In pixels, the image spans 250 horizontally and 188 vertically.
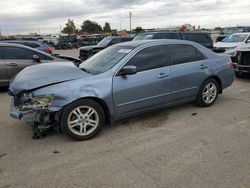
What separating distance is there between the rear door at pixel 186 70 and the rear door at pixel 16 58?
15.4 feet

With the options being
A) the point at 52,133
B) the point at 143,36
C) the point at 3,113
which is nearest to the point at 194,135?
the point at 52,133

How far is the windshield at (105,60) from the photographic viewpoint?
500cm

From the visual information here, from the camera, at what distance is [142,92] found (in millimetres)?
5078

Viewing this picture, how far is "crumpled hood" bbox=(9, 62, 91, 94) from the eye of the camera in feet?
14.6

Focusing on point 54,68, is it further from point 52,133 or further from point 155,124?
point 155,124

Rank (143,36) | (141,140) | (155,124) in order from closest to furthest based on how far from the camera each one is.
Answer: (141,140) → (155,124) → (143,36)

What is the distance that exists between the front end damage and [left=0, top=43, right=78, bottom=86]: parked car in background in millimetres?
3934

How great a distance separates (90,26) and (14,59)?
96.2 m

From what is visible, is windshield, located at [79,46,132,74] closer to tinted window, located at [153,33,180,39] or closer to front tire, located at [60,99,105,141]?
front tire, located at [60,99,105,141]

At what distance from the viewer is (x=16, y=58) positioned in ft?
27.4

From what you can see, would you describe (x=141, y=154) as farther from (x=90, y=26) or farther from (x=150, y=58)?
(x=90, y=26)

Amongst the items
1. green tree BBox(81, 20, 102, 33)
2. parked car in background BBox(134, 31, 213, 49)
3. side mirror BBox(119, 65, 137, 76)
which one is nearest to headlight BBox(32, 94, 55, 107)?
side mirror BBox(119, 65, 137, 76)

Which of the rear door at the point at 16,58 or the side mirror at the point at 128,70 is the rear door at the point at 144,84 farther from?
the rear door at the point at 16,58

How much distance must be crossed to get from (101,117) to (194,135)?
1562 mm
